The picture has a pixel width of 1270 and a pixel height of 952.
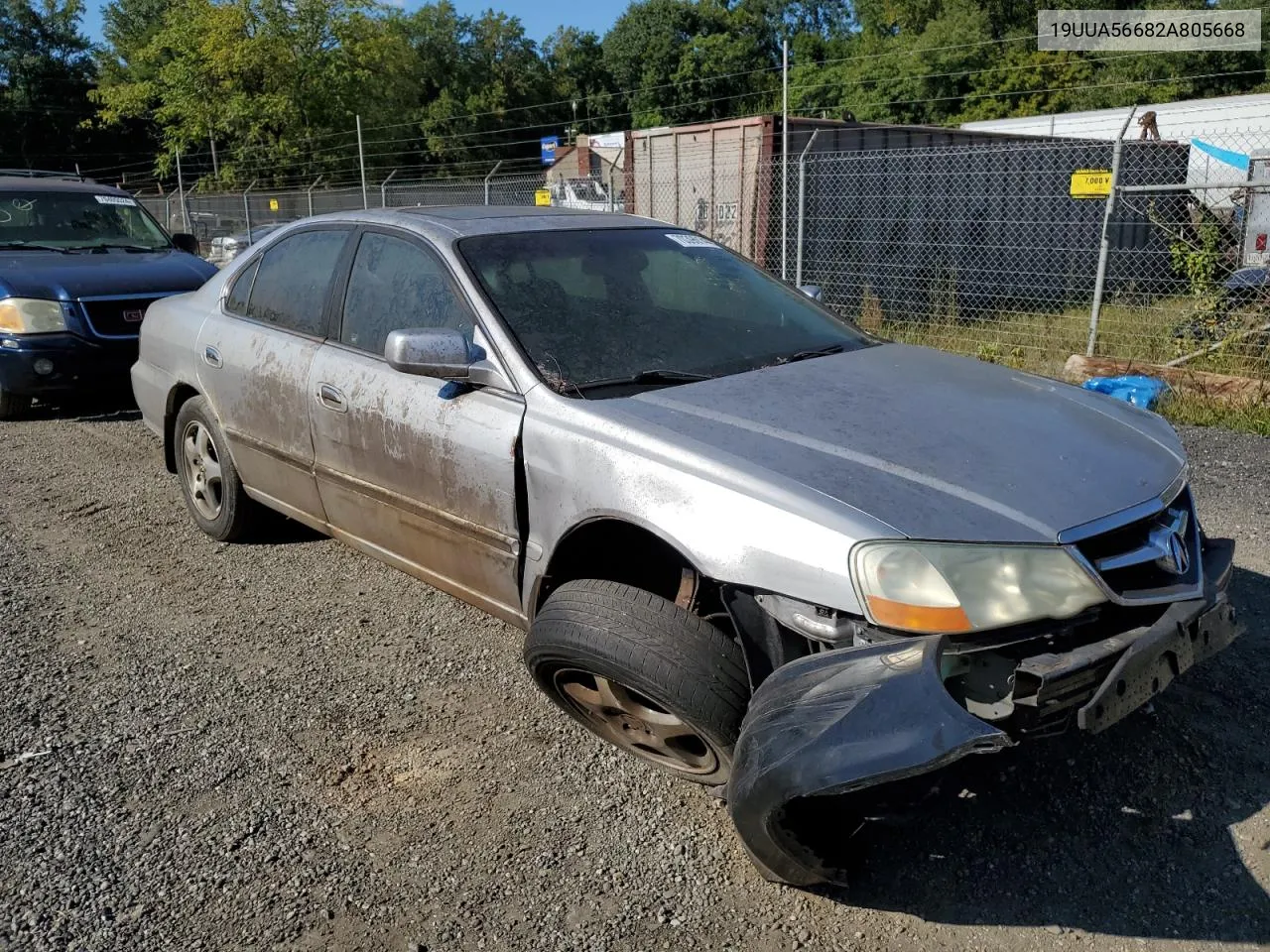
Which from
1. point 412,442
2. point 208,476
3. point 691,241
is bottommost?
point 208,476

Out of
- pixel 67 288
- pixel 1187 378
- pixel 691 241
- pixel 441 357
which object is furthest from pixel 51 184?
pixel 1187 378

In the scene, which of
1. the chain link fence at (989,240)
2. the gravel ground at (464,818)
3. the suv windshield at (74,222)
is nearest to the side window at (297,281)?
the gravel ground at (464,818)

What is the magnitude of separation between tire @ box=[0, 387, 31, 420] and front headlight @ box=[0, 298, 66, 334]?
620mm

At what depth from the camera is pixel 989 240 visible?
12.5 m

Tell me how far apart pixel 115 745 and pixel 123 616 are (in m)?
1.10

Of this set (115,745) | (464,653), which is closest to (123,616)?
(115,745)

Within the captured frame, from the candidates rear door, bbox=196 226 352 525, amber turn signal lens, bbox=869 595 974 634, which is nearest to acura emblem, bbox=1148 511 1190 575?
amber turn signal lens, bbox=869 595 974 634

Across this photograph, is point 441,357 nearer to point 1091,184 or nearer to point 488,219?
point 488,219

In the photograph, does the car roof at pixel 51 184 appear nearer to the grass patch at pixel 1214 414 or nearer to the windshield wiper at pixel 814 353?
the windshield wiper at pixel 814 353

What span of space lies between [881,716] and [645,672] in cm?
72

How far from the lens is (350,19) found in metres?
35.8

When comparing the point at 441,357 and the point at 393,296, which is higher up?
the point at 393,296

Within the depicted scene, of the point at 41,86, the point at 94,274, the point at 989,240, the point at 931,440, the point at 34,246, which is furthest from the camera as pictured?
the point at 41,86

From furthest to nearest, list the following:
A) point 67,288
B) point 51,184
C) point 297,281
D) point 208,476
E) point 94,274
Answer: point 51,184
point 94,274
point 67,288
point 208,476
point 297,281
